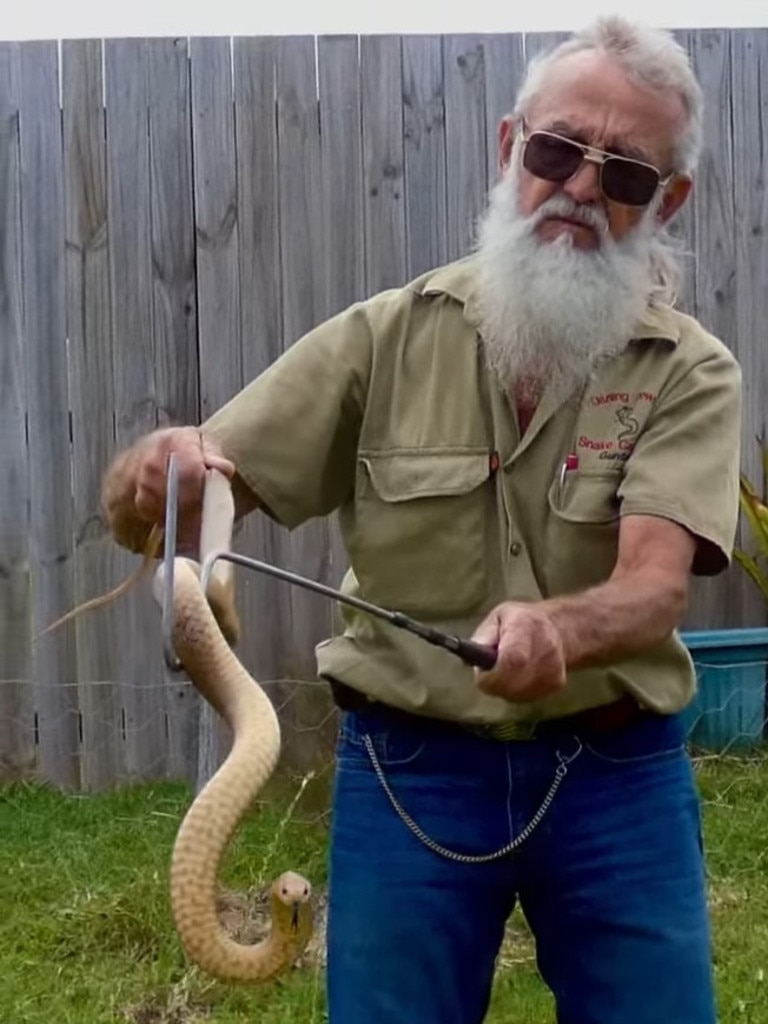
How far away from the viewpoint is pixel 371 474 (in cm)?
269

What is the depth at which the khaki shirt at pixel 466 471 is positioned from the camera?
8.45 feet

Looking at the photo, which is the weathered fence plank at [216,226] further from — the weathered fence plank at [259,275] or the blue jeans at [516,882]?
the blue jeans at [516,882]

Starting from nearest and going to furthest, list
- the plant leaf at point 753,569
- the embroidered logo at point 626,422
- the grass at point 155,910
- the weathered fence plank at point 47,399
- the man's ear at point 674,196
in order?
the embroidered logo at point 626,422 → the man's ear at point 674,196 → the grass at point 155,910 → the weathered fence plank at point 47,399 → the plant leaf at point 753,569

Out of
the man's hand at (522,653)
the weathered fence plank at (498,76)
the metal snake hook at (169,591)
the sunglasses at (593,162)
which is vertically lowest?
the man's hand at (522,653)

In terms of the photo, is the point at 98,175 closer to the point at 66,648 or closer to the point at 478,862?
the point at 66,648

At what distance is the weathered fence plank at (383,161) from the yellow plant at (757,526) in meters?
1.34

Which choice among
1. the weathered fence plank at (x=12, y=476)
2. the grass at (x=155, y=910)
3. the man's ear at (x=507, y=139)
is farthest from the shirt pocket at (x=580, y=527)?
the weathered fence plank at (x=12, y=476)

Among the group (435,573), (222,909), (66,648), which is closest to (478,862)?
(435,573)

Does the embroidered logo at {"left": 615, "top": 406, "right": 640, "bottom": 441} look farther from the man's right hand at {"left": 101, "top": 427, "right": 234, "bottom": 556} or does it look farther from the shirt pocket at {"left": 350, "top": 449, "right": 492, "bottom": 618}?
the man's right hand at {"left": 101, "top": 427, "right": 234, "bottom": 556}

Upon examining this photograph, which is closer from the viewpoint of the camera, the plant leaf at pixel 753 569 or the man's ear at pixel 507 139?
the man's ear at pixel 507 139

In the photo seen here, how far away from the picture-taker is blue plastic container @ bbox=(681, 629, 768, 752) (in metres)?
5.37

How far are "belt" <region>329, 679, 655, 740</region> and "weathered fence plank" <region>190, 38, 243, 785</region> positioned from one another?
8.70 feet

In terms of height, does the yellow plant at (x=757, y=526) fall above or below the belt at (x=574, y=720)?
below

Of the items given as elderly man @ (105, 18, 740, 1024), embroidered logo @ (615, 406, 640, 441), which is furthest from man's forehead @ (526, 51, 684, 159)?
embroidered logo @ (615, 406, 640, 441)
